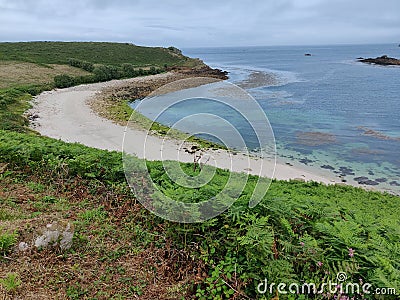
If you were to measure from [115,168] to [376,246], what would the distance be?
5284 millimetres

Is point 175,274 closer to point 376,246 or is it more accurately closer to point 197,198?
point 197,198

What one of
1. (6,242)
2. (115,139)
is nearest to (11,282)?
(6,242)

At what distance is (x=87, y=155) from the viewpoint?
8.13 m

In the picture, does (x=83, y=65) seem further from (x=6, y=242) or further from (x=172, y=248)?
(x=172, y=248)

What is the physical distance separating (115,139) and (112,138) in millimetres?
270

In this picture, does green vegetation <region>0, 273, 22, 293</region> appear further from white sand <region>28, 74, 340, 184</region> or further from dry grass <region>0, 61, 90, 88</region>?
dry grass <region>0, 61, 90, 88</region>

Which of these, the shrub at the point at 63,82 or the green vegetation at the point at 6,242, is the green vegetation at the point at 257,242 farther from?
the shrub at the point at 63,82

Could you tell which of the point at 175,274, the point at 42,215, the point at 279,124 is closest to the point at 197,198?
the point at 175,274

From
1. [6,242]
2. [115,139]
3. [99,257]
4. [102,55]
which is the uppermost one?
[102,55]

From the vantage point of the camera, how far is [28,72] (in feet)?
145

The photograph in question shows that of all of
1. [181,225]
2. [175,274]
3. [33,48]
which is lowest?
[175,274]

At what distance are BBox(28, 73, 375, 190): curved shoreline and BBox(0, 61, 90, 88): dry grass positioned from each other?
22.2ft

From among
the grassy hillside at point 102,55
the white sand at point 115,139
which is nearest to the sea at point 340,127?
the white sand at point 115,139

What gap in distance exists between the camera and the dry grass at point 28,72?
125ft
